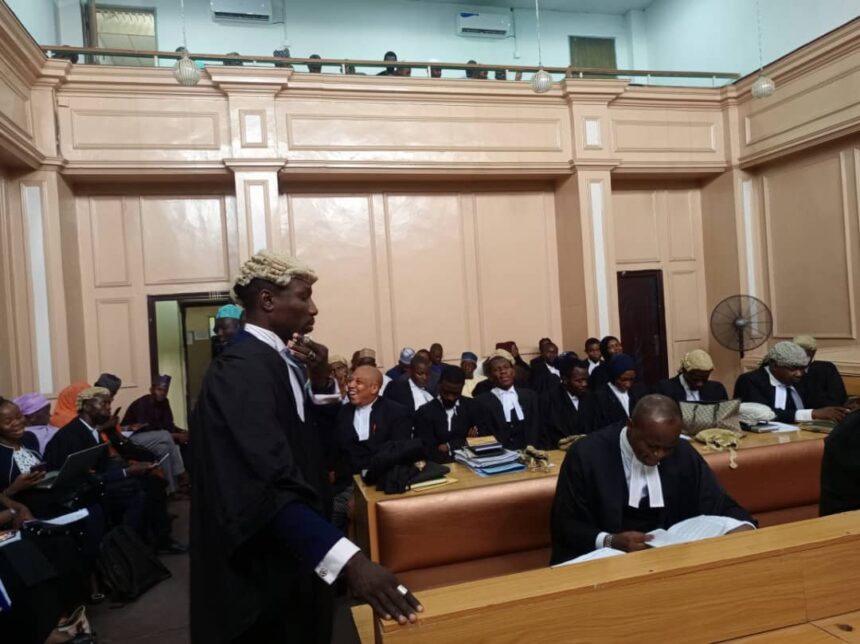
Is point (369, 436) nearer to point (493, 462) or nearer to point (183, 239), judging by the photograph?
point (493, 462)

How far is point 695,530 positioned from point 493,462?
1.23 metres

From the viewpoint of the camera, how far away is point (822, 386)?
4699mm

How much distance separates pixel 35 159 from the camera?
19.0 ft

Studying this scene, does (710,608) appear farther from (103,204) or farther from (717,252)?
(717,252)

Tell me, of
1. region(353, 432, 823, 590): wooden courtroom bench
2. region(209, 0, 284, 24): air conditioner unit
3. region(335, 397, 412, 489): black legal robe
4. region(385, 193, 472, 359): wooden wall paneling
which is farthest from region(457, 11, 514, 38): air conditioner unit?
region(353, 432, 823, 590): wooden courtroom bench

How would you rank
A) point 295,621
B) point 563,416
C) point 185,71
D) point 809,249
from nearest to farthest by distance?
point 295,621 < point 563,416 < point 185,71 < point 809,249

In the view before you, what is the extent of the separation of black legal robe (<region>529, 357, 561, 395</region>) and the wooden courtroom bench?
3471 mm

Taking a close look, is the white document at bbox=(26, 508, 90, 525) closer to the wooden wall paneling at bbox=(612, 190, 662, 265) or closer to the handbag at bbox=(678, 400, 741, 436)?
the handbag at bbox=(678, 400, 741, 436)

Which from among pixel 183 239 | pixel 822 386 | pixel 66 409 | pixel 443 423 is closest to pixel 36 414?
pixel 66 409

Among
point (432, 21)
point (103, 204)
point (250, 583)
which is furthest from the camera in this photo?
point (432, 21)

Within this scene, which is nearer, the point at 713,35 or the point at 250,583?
the point at 250,583

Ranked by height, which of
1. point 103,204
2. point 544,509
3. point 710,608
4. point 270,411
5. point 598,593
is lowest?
point 544,509

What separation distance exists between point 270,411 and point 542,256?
7.17 meters

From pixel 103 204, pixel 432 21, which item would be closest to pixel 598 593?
pixel 103 204
